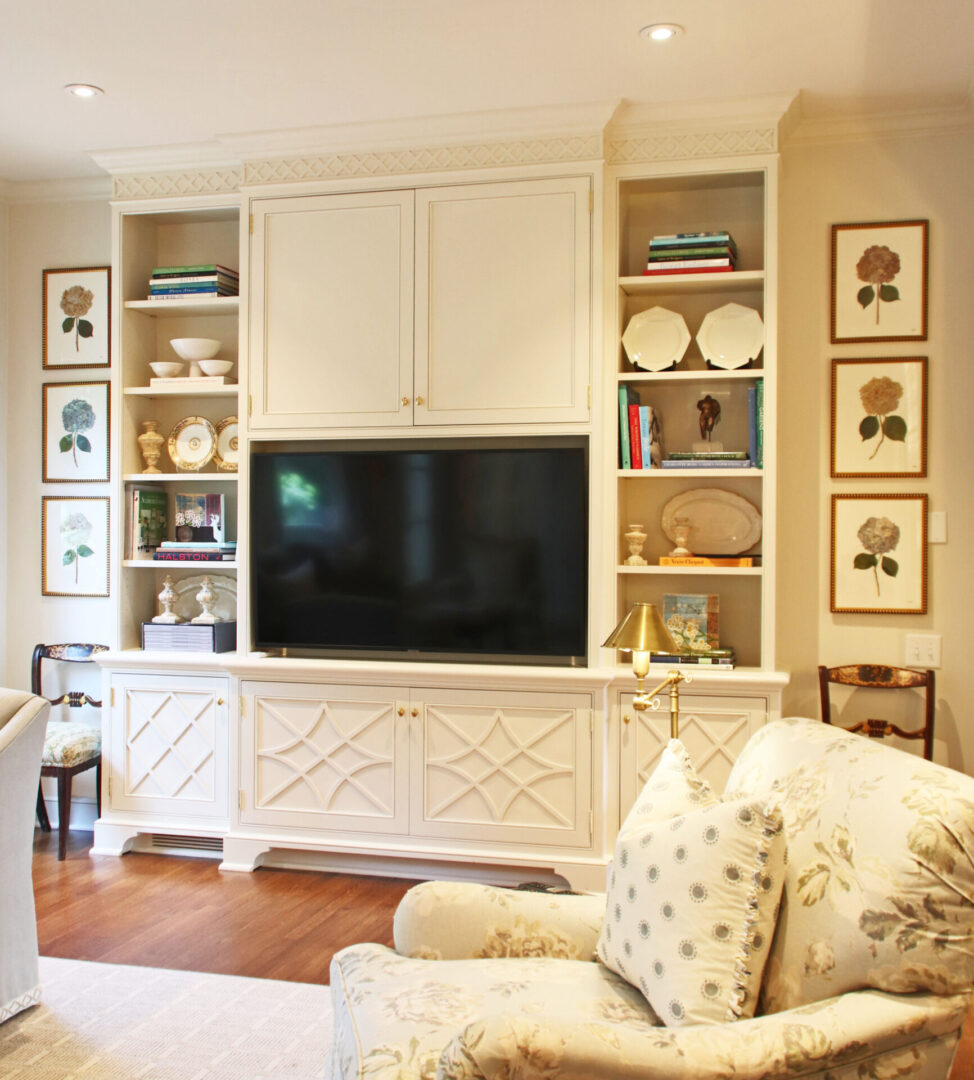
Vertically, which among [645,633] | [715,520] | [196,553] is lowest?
[645,633]

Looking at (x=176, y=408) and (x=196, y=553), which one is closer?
(x=196, y=553)

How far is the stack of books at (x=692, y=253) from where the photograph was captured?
3.51 meters

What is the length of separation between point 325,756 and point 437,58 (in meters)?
2.42

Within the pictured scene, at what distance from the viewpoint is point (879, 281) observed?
3.57m

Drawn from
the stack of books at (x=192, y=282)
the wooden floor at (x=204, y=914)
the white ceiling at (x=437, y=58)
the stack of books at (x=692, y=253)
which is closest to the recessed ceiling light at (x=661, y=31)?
the white ceiling at (x=437, y=58)

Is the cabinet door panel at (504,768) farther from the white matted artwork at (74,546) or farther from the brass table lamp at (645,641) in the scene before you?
the white matted artwork at (74,546)

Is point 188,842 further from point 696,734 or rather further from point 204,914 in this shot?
point 696,734

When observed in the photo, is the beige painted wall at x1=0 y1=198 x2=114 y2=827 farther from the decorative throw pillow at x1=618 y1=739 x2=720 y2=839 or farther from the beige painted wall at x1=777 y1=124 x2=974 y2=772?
the decorative throw pillow at x1=618 y1=739 x2=720 y2=839

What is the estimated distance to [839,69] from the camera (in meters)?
3.14

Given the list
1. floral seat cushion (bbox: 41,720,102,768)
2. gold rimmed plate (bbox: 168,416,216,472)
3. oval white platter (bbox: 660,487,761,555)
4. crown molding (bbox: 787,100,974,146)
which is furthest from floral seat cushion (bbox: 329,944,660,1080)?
crown molding (bbox: 787,100,974,146)

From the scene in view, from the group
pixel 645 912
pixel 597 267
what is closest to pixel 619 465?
pixel 597 267

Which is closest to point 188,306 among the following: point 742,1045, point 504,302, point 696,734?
point 504,302

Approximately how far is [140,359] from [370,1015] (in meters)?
3.22

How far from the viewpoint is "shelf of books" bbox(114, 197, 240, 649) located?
13.1 ft
